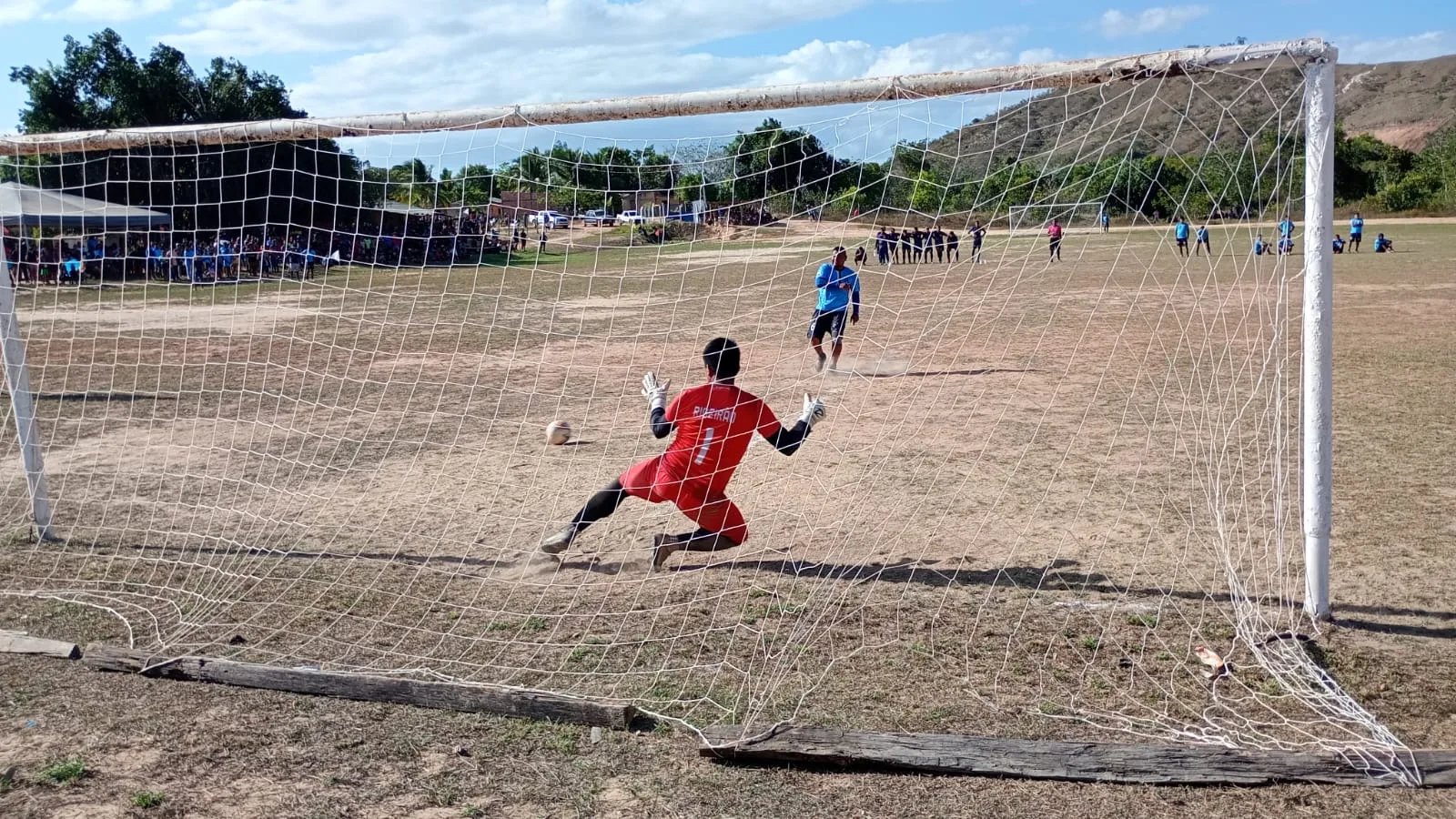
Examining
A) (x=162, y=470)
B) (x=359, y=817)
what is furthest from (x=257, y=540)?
(x=359, y=817)

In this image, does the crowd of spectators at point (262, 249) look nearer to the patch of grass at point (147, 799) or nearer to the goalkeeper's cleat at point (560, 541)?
the goalkeeper's cleat at point (560, 541)

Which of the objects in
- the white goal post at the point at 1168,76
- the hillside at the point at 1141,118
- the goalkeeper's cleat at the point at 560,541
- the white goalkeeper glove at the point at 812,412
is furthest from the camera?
the goalkeeper's cleat at the point at 560,541

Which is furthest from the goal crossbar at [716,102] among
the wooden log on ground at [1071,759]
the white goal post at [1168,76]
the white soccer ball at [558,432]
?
the white soccer ball at [558,432]

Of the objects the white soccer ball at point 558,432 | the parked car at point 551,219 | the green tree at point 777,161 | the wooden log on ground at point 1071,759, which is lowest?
the wooden log on ground at point 1071,759

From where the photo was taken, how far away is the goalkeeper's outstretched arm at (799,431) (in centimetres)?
583

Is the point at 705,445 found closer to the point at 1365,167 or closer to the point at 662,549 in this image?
the point at 662,549

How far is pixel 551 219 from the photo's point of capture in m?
8.23

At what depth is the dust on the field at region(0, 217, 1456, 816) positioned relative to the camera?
13.8ft

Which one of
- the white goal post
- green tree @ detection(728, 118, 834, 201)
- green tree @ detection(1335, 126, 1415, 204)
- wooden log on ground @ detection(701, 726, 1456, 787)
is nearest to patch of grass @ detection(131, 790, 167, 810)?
wooden log on ground @ detection(701, 726, 1456, 787)

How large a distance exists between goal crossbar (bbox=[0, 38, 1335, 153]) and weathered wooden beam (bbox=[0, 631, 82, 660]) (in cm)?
288

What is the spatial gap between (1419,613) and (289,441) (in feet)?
27.2

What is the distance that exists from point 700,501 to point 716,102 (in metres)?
2.00

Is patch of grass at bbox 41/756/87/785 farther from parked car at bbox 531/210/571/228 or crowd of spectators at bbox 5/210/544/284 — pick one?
parked car at bbox 531/210/571/228

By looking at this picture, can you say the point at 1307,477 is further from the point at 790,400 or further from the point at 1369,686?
the point at 790,400
